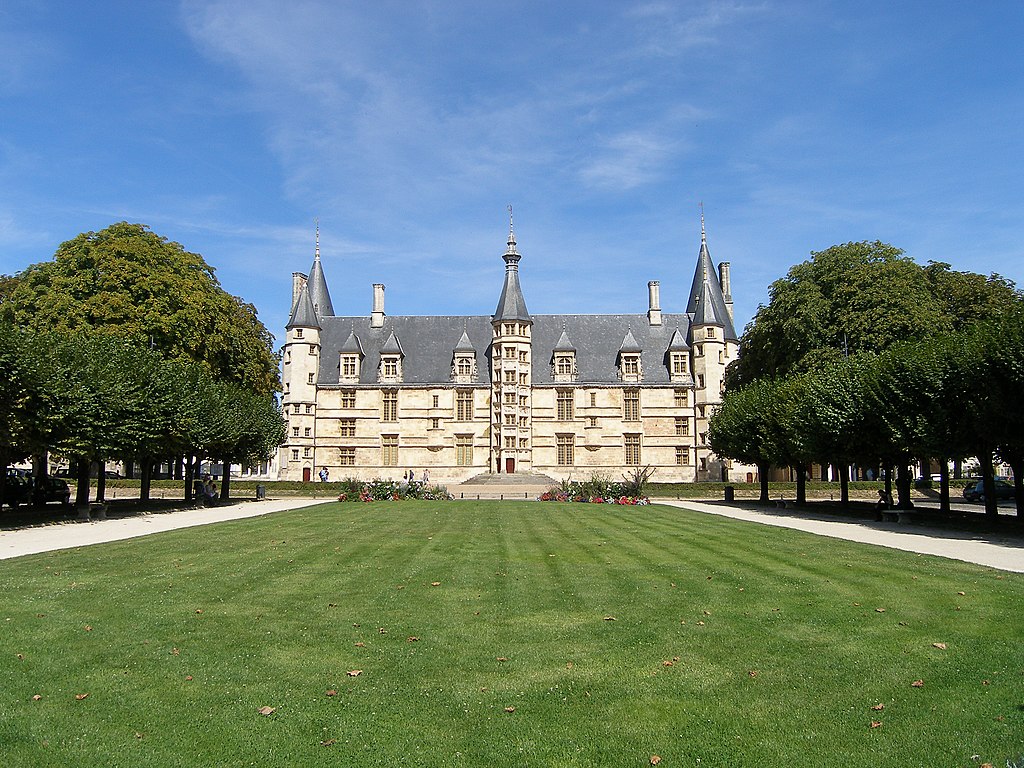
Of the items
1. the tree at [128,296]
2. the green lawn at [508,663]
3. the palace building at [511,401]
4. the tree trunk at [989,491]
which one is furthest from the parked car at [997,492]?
the tree at [128,296]

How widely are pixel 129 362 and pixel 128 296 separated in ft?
35.6

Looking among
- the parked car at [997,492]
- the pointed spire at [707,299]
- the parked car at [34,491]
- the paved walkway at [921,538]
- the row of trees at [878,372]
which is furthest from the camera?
the pointed spire at [707,299]

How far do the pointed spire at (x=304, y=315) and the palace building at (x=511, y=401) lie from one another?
0.38 ft

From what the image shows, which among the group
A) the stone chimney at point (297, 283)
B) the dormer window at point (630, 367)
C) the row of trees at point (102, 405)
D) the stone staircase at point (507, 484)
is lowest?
the stone staircase at point (507, 484)

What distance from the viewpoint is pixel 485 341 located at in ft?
240

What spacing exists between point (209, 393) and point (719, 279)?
53996 millimetres

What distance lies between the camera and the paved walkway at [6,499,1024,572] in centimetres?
1827

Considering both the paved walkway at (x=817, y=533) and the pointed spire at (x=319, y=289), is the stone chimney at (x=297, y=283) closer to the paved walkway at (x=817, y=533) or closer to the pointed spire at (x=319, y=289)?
the pointed spire at (x=319, y=289)

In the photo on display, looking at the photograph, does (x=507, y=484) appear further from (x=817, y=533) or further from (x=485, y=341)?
(x=817, y=533)

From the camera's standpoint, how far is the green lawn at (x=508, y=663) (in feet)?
20.5

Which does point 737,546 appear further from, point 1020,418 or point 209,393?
point 209,393

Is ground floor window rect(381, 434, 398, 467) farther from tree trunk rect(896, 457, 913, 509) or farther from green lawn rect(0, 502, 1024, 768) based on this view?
green lawn rect(0, 502, 1024, 768)

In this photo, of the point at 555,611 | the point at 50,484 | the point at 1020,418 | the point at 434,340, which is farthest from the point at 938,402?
the point at 434,340

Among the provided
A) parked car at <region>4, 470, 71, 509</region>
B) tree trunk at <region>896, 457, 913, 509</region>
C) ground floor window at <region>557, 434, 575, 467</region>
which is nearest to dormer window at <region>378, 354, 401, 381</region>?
ground floor window at <region>557, 434, 575, 467</region>
